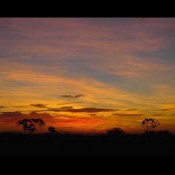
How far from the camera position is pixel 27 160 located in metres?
3.15
